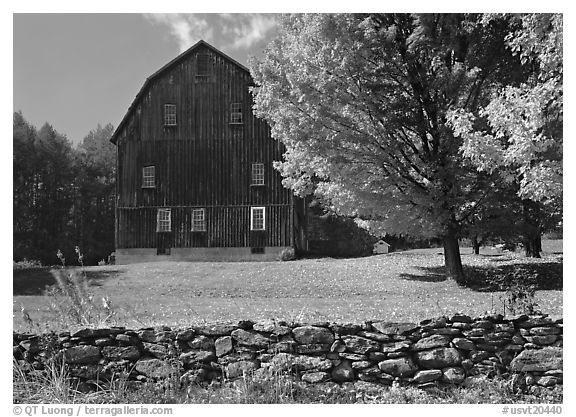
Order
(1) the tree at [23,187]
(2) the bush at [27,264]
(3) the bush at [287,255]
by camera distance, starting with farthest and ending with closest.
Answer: (3) the bush at [287,255] < (1) the tree at [23,187] < (2) the bush at [27,264]

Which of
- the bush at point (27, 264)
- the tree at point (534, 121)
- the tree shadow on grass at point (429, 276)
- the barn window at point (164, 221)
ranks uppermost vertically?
the tree at point (534, 121)

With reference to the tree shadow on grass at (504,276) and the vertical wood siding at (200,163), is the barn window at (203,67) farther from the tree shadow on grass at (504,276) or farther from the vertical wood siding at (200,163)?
the tree shadow on grass at (504,276)

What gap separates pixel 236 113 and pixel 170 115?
229 centimetres

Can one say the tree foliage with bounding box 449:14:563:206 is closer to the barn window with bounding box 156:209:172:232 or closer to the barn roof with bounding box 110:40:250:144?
the barn roof with bounding box 110:40:250:144

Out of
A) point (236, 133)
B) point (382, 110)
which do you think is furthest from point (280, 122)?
point (236, 133)

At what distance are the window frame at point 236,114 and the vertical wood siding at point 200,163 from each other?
0.37 feet

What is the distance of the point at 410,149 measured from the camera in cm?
1279

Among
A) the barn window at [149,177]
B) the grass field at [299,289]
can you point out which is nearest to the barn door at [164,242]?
the barn window at [149,177]

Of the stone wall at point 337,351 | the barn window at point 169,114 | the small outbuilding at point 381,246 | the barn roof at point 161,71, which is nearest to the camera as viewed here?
the stone wall at point 337,351

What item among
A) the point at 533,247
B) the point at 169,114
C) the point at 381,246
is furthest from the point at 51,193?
the point at 381,246

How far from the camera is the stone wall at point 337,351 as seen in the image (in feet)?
20.0

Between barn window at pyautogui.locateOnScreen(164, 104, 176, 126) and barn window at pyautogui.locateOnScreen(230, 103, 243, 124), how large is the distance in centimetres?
199

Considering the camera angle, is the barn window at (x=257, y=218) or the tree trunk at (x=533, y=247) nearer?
the tree trunk at (x=533, y=247)
